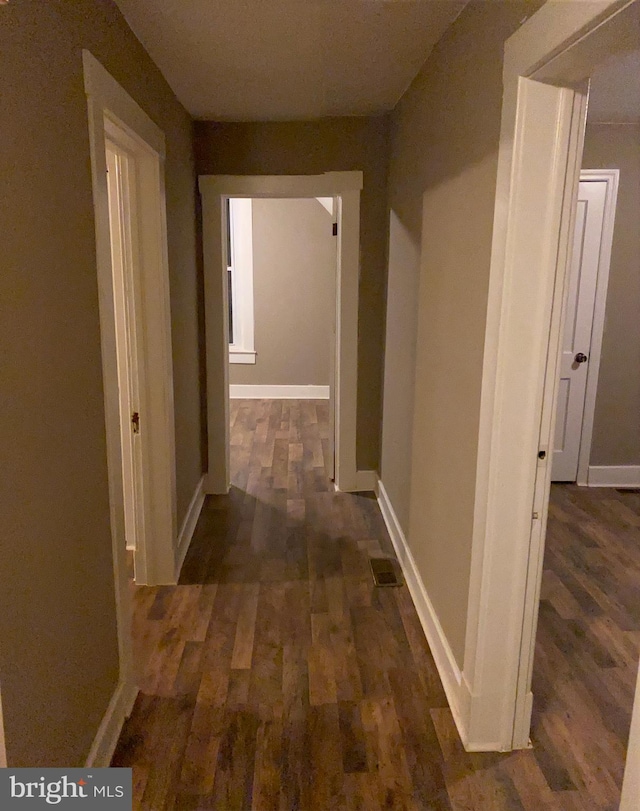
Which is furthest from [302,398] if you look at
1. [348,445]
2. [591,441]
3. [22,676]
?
[22,676]

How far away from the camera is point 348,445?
160 inches

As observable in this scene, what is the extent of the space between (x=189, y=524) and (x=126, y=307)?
52.8 inches

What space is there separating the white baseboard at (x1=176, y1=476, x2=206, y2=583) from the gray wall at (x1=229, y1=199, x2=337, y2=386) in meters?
3.05

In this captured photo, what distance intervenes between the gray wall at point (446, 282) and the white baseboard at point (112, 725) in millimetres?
1140

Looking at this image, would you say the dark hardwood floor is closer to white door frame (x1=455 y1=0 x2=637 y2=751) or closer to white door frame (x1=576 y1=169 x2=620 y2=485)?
white door frame (x1=455 y1=0 x2=637 y2=751)

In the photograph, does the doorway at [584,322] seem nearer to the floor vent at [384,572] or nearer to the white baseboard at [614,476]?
the white baseboard at [614,476]

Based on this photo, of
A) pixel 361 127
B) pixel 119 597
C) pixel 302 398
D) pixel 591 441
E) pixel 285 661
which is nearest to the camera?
pixel 119 597

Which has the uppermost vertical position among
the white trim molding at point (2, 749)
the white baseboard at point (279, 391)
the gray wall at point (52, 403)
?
the gray wall at point (52, 403)

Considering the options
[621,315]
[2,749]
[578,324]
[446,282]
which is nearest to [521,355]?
[446,282]

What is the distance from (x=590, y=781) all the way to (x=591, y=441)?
2.79 metres

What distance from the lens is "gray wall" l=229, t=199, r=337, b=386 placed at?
665 centimetres

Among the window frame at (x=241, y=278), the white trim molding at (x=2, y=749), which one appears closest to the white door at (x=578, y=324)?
the white trim molding at (x=2, y=749)

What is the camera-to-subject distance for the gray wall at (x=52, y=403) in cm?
120

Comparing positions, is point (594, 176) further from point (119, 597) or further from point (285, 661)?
point (119, 597)
